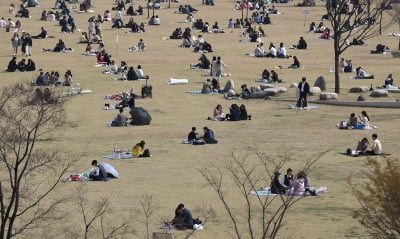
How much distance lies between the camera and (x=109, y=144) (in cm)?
4022

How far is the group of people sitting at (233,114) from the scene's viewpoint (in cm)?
4531

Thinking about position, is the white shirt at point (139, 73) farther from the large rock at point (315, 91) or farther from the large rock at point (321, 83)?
the large rock at point (315, 91)

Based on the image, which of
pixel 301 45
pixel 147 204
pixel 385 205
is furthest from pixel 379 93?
pixel 385 205

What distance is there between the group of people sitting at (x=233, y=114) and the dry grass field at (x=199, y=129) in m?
0.53

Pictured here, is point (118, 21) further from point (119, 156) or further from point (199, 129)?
point (119, 156)

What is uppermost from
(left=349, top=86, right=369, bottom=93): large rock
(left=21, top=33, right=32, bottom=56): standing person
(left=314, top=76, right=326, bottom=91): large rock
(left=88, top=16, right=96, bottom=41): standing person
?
(left=88, top=16, right=96, bottom=41): standing person

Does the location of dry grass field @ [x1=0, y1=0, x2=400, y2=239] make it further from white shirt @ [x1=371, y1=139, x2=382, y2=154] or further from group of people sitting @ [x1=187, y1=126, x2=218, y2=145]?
white shirt @ [x1=371, y1=139, x2=382, y2=154]

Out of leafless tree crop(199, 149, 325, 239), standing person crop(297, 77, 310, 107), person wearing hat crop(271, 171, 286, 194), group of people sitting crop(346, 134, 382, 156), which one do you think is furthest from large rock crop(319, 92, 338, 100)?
person wearing hat crop(271, 171, 286, 194)

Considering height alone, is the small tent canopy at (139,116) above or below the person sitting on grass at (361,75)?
below

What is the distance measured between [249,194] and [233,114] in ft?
44.9

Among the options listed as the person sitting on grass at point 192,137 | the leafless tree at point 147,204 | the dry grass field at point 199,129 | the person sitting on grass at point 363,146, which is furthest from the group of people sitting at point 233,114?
→ the leafless tree at point 147,204

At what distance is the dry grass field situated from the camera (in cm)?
3091

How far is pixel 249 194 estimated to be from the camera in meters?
31.8

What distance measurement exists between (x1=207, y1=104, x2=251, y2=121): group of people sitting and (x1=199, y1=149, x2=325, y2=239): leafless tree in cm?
676
